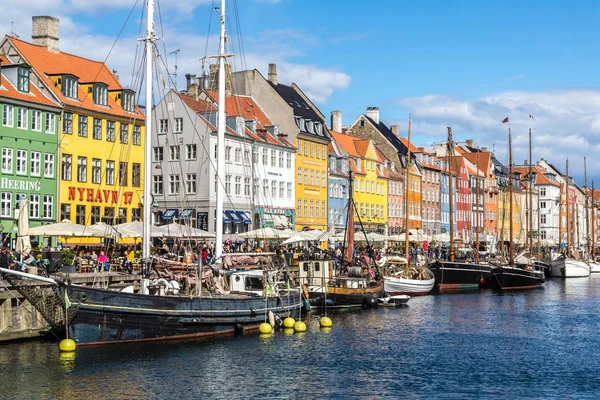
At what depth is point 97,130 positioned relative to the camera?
62.1 metres

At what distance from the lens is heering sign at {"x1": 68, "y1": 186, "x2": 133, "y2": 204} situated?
196 feet

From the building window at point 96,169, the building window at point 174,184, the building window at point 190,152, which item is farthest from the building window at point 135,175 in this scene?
the building window at point 190,152

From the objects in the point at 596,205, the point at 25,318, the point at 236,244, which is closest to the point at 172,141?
the point at 236,244

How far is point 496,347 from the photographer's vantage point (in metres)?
36.7

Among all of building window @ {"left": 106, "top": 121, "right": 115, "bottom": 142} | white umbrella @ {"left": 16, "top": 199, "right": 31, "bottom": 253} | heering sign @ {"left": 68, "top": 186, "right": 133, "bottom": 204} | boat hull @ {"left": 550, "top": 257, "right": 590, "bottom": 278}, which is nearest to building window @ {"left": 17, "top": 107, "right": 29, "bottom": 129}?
heering sign @ {"left": 68, "top": 186, "right": 133, "bottom": 204}

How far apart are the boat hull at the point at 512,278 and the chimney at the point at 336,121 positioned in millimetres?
37256

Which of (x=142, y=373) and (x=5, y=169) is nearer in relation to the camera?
(x=142, y=373)

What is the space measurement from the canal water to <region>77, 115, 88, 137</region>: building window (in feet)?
81.2

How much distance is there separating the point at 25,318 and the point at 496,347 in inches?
749

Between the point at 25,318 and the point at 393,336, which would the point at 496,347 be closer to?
the point at 393,336

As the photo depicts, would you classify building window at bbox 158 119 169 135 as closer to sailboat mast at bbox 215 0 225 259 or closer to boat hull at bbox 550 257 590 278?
sailboat mast at bbox 215 0 225 259

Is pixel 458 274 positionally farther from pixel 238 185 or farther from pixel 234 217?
pixel 238 185

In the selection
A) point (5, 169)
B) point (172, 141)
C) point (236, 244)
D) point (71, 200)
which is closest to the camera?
point (5, 169)

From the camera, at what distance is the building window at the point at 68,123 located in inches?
2325
